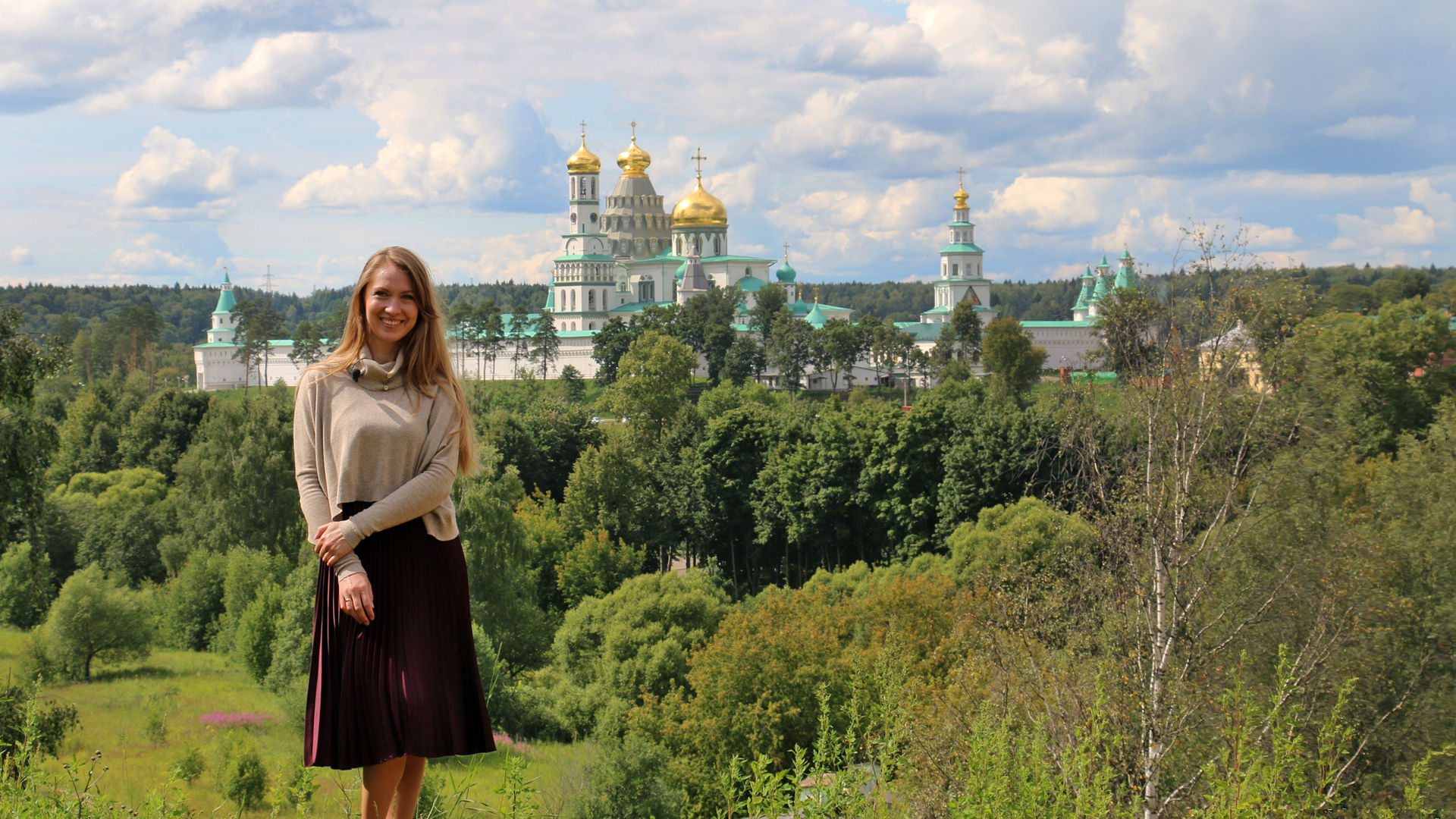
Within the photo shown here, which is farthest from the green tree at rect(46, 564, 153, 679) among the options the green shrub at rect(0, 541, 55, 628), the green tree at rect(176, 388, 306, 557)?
the green tree at rect(176, 388, 306, 557)


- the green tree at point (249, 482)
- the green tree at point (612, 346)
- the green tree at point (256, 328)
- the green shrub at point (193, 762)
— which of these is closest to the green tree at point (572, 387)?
the green tree at point (612, 346)

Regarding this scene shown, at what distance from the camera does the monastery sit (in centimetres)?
8600

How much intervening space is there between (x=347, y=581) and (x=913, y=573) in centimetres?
2402

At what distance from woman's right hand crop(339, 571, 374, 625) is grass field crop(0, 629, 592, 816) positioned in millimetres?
5930

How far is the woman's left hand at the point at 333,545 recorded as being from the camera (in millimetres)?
3564

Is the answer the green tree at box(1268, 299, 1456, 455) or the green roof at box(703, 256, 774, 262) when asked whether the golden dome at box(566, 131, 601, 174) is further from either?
the green tree at box(1268, 299, 1456, 455)

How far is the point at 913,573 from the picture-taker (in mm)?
26812

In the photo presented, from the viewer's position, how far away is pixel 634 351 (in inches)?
2203

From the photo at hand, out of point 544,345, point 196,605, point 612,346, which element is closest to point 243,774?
point 196,605

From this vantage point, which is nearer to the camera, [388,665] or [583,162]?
[388,665]

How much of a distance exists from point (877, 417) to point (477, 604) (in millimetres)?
13656

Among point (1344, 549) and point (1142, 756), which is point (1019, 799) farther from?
point (1344, 549)

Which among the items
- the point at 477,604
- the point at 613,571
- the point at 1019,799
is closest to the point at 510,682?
the point at 477,604

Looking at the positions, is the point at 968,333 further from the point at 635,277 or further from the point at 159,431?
the point at 159,431
